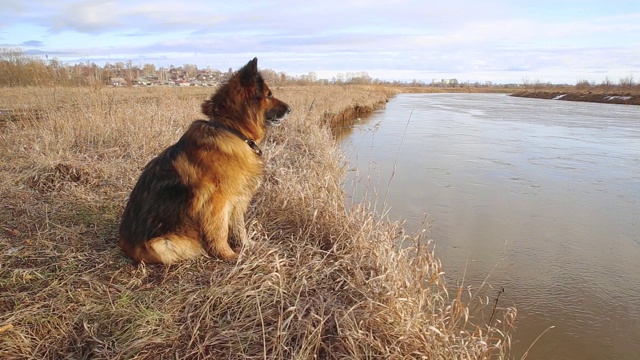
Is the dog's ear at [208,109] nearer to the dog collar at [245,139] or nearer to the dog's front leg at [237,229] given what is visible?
the dog collar at [245,139]

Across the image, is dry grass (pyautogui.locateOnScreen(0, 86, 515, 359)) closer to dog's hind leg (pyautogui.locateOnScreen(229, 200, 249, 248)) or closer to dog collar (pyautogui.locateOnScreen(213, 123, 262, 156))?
dog's hind leg (pyautogui.locateOnScreen(229, 200, 249, 248))

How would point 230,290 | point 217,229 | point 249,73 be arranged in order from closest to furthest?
point 230,290
point 217,229
point 249,73

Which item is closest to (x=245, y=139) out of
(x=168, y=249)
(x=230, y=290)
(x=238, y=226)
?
(x=238, y=226)

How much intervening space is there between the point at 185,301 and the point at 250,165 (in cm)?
115

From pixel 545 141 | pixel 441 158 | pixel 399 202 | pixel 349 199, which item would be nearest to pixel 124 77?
pixel 349 199

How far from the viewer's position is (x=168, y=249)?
2.81 metres

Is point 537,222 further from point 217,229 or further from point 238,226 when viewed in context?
point 217,229

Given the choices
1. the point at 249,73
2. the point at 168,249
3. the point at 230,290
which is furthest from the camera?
the point at 249,73

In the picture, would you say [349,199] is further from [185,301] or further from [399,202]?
[185,301]

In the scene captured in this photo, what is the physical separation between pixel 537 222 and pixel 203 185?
209 inches

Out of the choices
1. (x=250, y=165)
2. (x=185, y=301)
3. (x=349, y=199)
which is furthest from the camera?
(x=349, y=199)

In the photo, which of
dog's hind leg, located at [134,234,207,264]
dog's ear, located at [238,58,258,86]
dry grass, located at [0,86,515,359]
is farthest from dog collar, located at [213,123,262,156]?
dog's hind leg, located at [134,234,207,264]

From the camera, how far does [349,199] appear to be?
21.0ft

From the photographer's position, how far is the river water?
3.64m
